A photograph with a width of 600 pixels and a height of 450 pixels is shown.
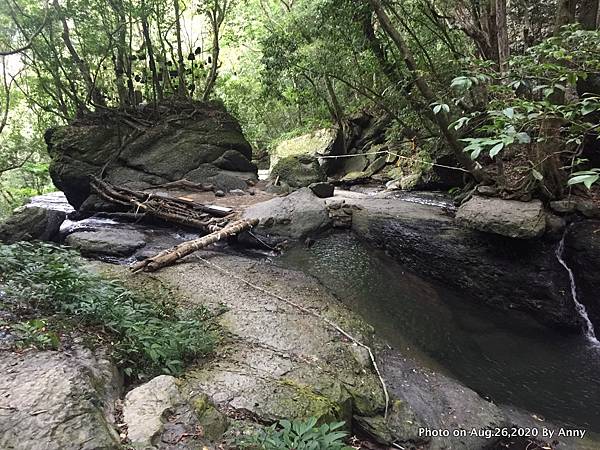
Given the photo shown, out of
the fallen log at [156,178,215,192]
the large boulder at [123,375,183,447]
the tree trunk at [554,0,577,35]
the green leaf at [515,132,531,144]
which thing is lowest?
the large boulder at [123,375,183,447]

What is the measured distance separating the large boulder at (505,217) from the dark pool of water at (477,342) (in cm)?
140

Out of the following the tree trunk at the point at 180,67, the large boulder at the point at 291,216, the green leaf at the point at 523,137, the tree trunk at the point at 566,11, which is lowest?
the large boulder at the point at 291,216

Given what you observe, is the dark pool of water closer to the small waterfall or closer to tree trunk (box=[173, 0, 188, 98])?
the small waterfall

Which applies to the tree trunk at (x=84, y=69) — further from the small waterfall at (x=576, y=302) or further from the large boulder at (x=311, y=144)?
the small waterfall at (x=576, y=302)

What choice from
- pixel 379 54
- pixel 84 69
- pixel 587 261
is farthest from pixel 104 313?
pixel 84 69

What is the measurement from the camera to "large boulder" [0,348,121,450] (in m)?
2.43

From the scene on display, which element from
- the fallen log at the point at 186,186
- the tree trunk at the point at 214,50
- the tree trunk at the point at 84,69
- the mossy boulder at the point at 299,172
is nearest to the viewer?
the tree trunk at the point at 84,69

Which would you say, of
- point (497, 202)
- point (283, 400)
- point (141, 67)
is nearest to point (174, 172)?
point (141, 67)

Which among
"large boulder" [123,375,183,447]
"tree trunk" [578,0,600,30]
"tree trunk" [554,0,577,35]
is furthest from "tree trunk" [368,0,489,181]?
"large boulder" [123,375,183,447]

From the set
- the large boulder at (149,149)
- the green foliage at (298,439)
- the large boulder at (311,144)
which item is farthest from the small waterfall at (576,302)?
the large boulder at (311,144)

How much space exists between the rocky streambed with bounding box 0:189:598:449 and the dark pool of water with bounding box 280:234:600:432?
25mm

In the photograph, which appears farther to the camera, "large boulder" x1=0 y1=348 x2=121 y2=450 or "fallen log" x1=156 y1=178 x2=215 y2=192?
"fallen log" x1=156 y1=178 x2=215 y2=192

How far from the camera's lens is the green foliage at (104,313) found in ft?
12.3

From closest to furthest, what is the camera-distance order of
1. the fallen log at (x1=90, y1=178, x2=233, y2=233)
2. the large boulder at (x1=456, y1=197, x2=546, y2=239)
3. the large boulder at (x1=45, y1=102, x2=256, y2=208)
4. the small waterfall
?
1. the small waterfall
2. the large boulder at (x1=456, y1=197, x2=546, y2=239)
3. the fallen log at (x1=90, y1=178, x2=233, y2=233)
4. the large boulder at (x1=45, y1=102, x2=256, y2=208)
